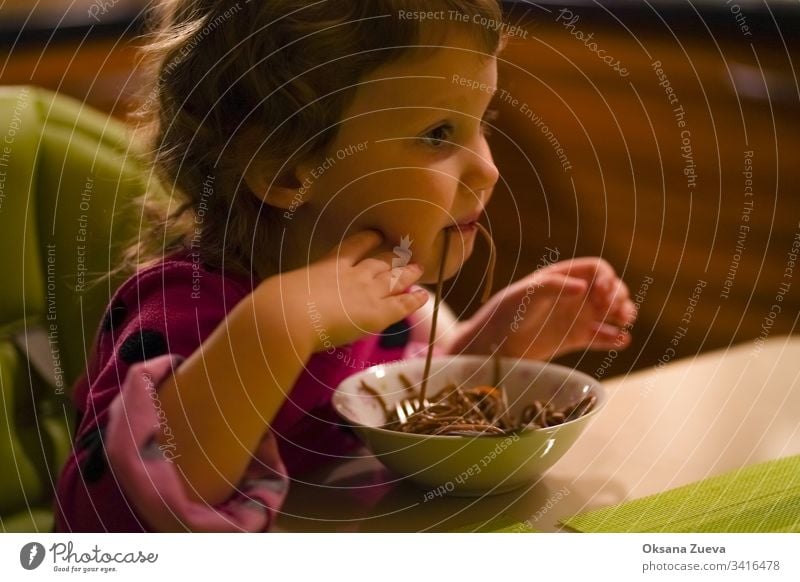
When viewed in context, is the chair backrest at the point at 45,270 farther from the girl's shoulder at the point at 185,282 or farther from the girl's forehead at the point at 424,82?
the girl's forehead at the point at 424,82

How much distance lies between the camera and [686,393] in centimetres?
59

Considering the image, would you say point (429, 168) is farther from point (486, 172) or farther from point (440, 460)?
point (440, 460)

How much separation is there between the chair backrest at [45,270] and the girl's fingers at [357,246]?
5.6 inches

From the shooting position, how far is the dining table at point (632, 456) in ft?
1.61

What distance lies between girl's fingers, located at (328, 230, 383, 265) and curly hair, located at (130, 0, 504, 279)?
4 centimetres

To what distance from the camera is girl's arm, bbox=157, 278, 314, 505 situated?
440mm

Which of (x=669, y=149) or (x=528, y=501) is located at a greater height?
(x=669, y=149)

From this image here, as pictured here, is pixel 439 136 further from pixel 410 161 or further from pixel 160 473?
pixel 160 473

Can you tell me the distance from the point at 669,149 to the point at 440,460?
0.24 metres

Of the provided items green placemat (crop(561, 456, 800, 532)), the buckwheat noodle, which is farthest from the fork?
green placemat (crop(561, 456, 800, 532))

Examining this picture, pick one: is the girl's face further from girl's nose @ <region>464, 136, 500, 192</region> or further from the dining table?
the dining table

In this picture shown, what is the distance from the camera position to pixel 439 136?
0.47 meters

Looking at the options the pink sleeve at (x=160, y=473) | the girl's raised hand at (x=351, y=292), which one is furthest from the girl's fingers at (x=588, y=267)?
the pink sleeve at (x=160, y=473)

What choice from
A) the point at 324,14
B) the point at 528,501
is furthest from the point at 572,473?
the point at 324,14
